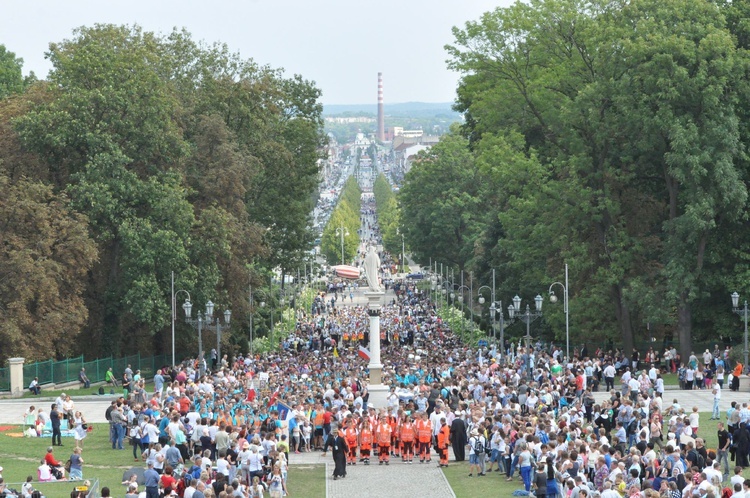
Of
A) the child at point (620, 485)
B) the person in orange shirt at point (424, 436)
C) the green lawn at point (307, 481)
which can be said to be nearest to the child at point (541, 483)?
Answer: the child at point (620, 485)

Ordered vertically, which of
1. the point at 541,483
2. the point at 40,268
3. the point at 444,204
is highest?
the point at 444,204

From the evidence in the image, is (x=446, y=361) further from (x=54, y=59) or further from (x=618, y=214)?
(x=54, y=59)

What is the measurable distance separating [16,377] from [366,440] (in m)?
20.2

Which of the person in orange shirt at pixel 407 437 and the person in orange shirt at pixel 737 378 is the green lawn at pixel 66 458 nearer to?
the person in orange shirt at pixel 407 437

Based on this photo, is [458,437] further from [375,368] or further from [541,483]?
[375,368]

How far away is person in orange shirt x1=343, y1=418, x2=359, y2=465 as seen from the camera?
33656 millimetres


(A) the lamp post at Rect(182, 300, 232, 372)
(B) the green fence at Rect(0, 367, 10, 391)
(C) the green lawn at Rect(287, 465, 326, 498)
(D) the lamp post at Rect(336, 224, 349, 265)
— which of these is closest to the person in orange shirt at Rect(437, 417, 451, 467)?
(C) the green lawn at Rect(287, 465, 326, 498)

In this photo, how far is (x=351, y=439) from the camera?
33969 millimetres

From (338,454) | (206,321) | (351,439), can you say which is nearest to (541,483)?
(338,454)

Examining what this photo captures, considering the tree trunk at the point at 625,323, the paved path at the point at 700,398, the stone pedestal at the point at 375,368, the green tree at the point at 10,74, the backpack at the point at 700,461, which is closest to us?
the backpack at the point at 700,461

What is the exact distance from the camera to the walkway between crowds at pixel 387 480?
99.1 ft

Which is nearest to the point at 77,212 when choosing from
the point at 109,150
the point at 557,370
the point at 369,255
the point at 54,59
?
the point at 109,150

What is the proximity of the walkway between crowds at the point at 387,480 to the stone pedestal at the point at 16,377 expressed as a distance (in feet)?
58.4

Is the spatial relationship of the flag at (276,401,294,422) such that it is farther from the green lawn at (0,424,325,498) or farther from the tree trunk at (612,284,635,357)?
the tree trunk at (612,284,635,357)
